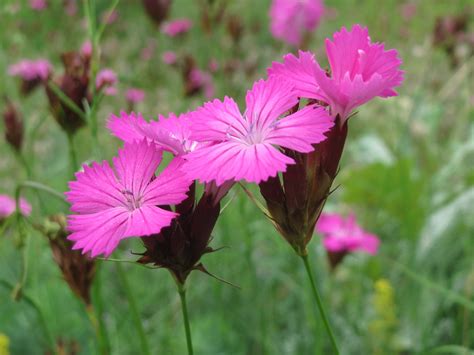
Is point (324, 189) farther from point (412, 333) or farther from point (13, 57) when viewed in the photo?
point (13, 57)

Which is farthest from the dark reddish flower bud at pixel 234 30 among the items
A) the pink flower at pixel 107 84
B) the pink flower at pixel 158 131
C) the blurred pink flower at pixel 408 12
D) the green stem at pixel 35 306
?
the blurred pink flower at pixel 408 12

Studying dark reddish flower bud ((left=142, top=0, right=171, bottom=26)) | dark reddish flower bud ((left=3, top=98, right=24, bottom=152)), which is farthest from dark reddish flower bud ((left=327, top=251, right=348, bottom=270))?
dark reddish flower bud ((left=142, top=0, right=171, bottom=26))

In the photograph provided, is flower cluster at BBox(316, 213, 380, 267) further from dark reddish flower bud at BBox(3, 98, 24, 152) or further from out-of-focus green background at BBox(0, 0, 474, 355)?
dark reddish flower bud at BBox(3, 98, 24, 152)

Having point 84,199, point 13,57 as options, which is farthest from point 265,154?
point 13,57

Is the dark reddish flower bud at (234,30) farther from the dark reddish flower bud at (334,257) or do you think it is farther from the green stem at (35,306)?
the green stem at (35,306)

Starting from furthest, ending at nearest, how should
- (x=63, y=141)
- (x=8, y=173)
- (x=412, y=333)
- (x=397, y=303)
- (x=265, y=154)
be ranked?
(x=8, y=173) < (x=63, y=141) < (x=397, y=303) < (x=412, y=333) < (x=265, y=154)

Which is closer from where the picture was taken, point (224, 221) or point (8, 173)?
point (224, 221)
